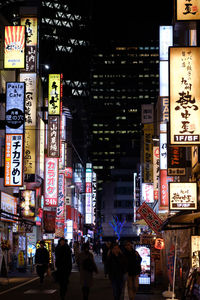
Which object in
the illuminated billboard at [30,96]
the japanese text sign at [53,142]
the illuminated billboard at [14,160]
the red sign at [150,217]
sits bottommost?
the red sign at [150,217]

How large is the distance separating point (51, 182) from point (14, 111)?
14.7 metres

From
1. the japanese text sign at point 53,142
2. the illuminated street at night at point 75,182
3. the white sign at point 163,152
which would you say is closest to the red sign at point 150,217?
the illuminated street at night at point 75,182

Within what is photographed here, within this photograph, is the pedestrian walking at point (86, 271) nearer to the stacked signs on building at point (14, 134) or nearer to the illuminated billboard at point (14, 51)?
the stacked signs on building at point (14, 134)

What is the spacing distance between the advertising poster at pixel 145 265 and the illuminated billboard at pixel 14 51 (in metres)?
14.1

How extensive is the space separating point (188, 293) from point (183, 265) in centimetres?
429

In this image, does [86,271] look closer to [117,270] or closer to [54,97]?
[117,270]

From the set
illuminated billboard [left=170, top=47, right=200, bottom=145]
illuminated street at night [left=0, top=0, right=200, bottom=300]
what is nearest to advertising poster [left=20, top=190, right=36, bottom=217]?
illuminated street at night [left=0, top=0, right=200, bottom=300]

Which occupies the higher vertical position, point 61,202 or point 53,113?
point 53,113

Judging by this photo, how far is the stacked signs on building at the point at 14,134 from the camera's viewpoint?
29484 mm

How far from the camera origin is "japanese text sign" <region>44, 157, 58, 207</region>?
142 feet

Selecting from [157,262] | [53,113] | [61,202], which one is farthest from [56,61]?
[157,262]

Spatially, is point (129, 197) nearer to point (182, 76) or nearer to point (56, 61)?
point (56, 61)

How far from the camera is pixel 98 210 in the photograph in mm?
138375

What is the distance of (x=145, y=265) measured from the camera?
2067 cm
